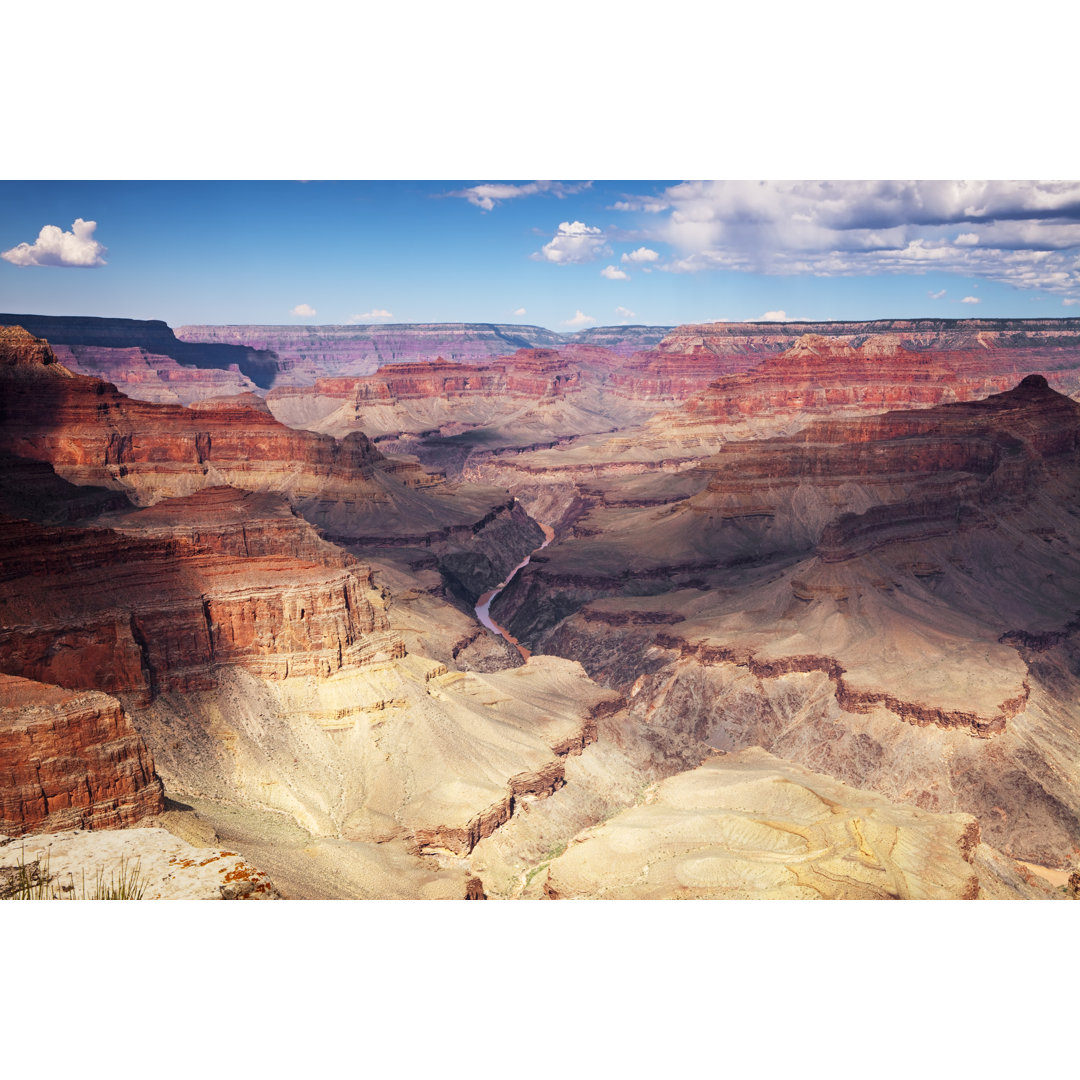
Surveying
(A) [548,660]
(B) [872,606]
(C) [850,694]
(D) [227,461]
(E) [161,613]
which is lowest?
(C) [850,694]

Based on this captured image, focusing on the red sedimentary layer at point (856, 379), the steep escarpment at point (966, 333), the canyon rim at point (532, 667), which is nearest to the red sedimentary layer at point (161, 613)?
the canyon rim at point (532, 667)

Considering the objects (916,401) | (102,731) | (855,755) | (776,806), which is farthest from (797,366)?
(102,731)

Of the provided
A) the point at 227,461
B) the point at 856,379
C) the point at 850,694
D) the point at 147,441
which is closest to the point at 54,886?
the point at 850,694

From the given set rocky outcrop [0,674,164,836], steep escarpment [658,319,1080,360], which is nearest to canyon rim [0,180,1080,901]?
rocky outcrop [0,674,164,836]

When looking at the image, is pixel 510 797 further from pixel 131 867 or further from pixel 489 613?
pixel 489 613

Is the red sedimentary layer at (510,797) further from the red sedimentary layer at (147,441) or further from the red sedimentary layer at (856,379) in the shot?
the red sedimentary layer at (856,379)

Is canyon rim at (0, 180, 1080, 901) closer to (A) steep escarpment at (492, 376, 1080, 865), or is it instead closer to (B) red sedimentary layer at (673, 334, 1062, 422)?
(A) steep escarpment at (492, 376, 1080, 865)
